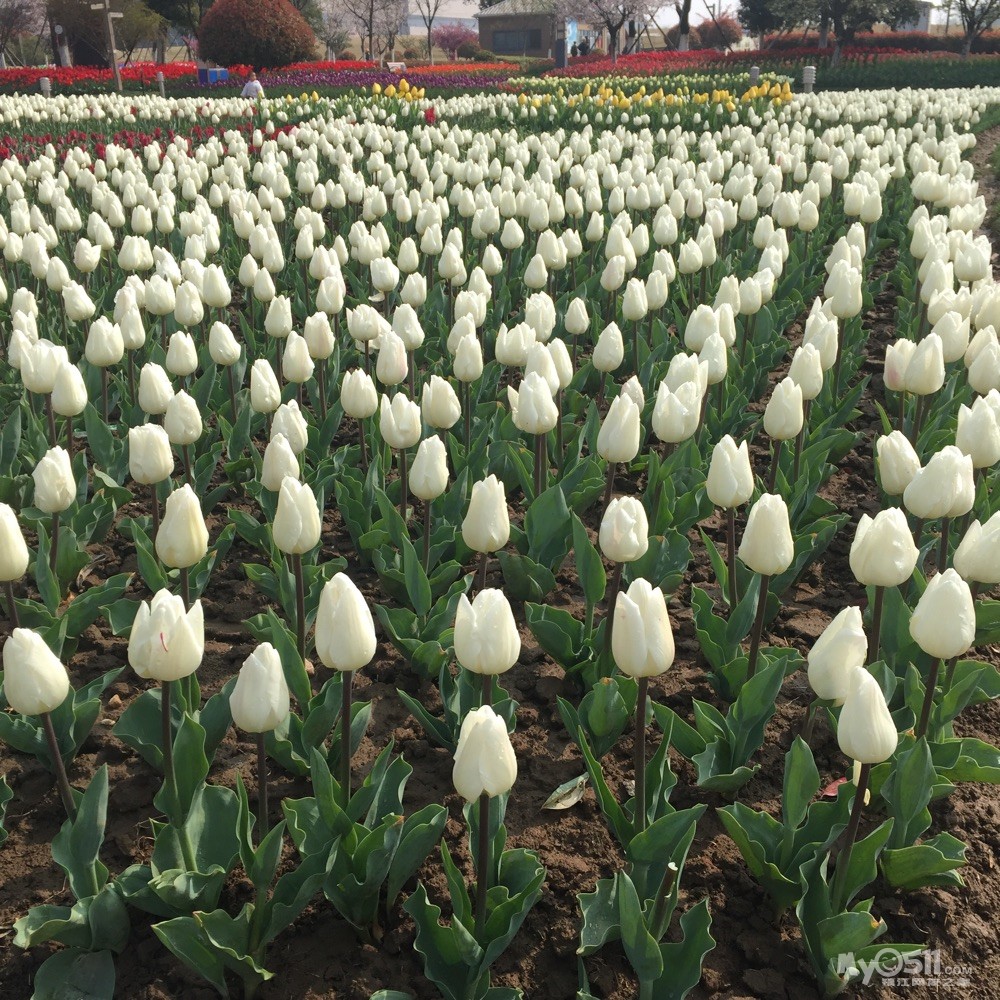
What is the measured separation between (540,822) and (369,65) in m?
33.2

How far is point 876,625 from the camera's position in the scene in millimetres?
2627

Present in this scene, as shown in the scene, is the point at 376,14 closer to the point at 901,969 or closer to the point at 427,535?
the point at 427,535

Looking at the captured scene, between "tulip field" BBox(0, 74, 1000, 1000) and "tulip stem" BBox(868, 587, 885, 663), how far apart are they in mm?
99

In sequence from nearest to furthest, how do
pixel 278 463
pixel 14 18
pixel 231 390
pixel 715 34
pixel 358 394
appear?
pixel 278 463 → pixel 358 394 → pixel 231 390 → pixel 14 18 → pixel 715 34

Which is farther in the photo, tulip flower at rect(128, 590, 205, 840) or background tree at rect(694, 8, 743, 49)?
background tree at rect(694, 8, 743, 49)

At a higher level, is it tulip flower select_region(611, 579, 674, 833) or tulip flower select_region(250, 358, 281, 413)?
tulip flower select_region(250, 358, 281, 413)

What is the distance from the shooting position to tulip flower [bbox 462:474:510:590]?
2.62m

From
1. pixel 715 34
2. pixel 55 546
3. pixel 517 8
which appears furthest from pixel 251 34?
pixel 517 8

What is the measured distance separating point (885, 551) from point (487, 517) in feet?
3.23

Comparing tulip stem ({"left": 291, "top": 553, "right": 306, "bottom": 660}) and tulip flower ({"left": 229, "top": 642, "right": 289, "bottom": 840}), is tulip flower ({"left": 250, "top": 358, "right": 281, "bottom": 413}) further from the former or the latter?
tulip flower ({"left": 229, "top": 642, "right": 289, "bottom": 840})

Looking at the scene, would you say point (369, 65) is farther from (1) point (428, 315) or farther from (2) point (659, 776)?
(2) point (659, 776)

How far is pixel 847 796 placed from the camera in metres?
2.27

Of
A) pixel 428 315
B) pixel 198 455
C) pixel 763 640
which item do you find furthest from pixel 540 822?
pixel 428 315

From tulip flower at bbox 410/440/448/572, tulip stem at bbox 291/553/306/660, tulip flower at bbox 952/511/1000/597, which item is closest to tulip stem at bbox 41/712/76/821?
tulip stem at bbox 291/553/306/660
